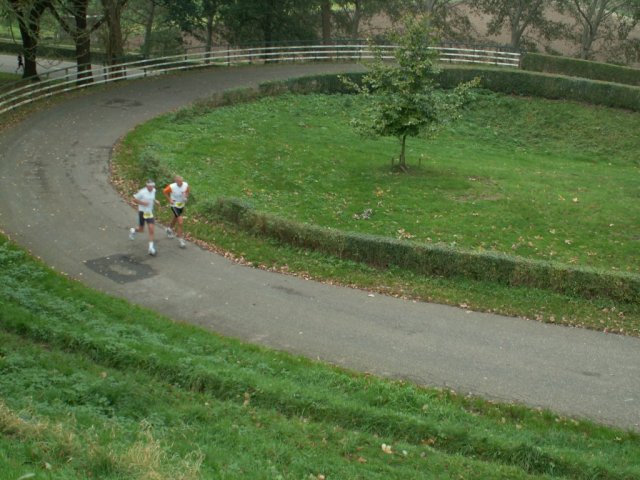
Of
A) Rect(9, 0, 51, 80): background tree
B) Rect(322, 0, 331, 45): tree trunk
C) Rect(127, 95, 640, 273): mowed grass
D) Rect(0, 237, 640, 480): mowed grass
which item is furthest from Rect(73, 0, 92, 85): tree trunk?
Rect(0, 237, 640, 480): mowed grass

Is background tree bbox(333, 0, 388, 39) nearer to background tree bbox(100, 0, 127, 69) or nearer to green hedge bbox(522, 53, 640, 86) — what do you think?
green hedge bbox(522, 53, 640, 86)

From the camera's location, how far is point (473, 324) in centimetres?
1400

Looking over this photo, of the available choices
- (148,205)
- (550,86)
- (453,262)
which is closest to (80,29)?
(148,205)

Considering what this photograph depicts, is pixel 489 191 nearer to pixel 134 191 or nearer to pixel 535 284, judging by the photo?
pixel 535 284

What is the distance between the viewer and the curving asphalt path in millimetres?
11898

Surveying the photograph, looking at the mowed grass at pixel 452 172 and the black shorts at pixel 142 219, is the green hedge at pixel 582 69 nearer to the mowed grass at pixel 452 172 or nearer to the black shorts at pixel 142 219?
the mowed grass at pixel 452 172

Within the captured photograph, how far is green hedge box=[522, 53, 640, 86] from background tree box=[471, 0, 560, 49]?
15304 millimetres

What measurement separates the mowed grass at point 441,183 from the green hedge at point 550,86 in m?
0.73

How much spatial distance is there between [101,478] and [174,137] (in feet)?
65.6

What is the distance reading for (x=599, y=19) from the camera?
165ft

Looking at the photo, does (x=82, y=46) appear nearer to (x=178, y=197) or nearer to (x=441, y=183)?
(x=178, y=197)

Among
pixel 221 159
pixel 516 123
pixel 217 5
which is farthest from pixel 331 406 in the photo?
pixel 217 5

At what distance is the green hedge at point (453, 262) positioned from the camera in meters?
15.0

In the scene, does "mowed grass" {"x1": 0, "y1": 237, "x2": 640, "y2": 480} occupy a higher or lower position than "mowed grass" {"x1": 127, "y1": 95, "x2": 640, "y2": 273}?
lower
